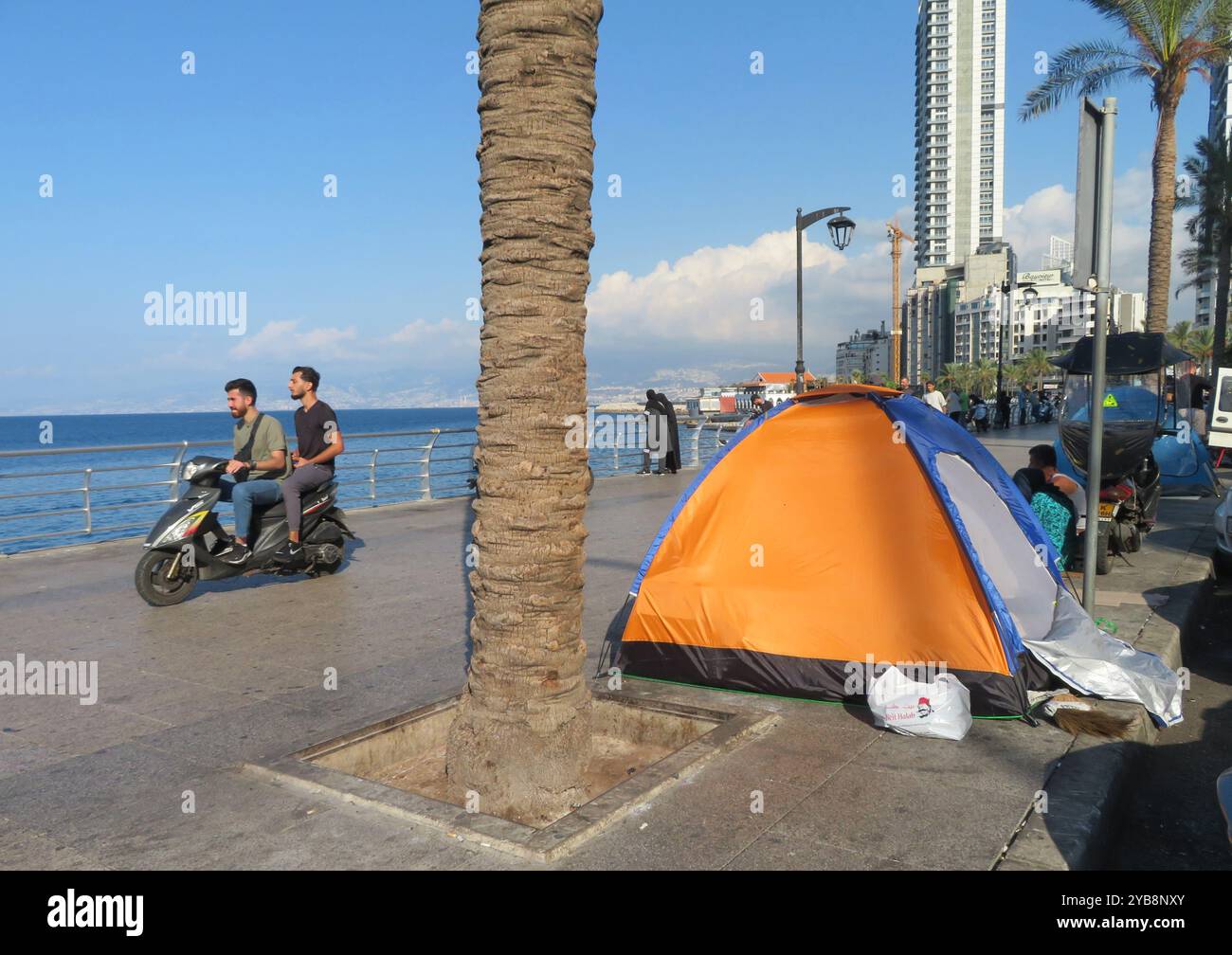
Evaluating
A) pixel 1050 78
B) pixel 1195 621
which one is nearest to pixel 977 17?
pixel 1050 78

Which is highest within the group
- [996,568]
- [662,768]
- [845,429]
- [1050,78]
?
[1050,78]

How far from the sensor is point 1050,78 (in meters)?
22.4

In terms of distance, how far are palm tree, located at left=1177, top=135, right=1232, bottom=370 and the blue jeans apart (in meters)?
28.8

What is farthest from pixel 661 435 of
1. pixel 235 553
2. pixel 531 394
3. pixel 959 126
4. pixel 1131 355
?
pixel 959 126

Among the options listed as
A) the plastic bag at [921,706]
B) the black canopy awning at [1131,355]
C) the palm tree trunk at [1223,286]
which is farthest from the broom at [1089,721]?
the palm tree trunk at [1223,286]

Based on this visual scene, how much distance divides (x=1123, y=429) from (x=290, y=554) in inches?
325

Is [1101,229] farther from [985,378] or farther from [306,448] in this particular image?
[985,378]

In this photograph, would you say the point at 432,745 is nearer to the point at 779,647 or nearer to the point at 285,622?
the point at 779,647

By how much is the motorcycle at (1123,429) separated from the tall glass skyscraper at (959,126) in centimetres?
18003

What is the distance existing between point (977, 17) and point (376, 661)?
7615 inches

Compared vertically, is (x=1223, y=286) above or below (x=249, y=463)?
above

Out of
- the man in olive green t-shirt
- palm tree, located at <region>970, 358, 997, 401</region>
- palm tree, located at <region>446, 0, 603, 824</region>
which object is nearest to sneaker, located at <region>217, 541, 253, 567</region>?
the man in olive green t-shirt

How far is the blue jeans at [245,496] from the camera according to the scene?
A: 26.8ft

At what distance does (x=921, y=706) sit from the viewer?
451cm
